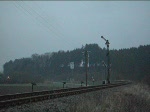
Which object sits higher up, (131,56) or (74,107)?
(131,56)

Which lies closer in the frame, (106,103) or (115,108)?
(115,108)

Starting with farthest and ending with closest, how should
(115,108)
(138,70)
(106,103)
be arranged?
(138,70) < (106,103) < (115,108)

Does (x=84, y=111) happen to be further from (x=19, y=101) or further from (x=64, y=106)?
(x=19, y=101)

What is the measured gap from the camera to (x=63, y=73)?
5335 inches

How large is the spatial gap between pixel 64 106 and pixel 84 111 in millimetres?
1530

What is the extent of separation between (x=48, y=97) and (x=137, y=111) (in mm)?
6073

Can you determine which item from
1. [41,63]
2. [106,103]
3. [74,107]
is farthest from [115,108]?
[41,63]

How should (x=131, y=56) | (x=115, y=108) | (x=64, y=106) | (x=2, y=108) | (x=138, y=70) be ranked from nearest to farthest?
1. (x=2, y=108)
2. (x=64, y=106)
3. (x=115, y=108)
4. (x=138, y=70)
5. (x=131, y=56)

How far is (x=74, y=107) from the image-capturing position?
1495 centimetres

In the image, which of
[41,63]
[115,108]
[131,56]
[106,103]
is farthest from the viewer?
[41,63]

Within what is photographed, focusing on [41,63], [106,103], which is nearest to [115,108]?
[106,103]

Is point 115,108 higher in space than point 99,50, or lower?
lower

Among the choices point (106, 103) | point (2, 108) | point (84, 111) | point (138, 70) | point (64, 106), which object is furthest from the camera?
point (138, 70)

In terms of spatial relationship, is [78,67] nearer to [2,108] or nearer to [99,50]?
[99,50]
